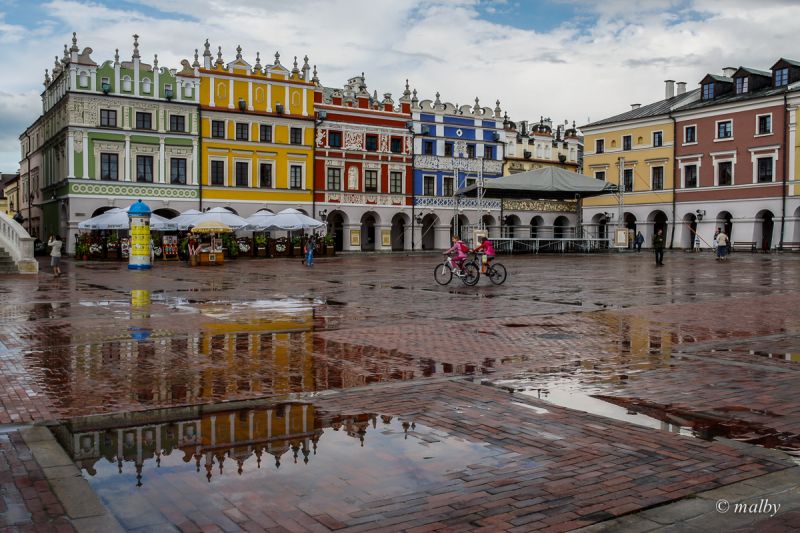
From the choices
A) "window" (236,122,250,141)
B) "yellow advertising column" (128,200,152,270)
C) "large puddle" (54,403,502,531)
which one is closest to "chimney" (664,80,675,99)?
"window" (236,122,250,141)

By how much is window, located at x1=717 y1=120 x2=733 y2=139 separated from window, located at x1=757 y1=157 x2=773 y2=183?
3079mm

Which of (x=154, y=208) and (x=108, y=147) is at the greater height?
(x=108, y=147)

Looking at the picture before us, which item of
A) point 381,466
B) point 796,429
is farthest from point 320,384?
point 796,429

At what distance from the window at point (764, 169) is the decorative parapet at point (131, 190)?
38.8 metres

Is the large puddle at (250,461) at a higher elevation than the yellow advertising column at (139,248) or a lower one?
lower

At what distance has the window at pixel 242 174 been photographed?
5175 cm

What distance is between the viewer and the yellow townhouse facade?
50688 millimetres

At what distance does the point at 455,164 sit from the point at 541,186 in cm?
1700

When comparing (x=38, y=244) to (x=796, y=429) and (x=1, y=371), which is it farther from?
(x=796, y=429)

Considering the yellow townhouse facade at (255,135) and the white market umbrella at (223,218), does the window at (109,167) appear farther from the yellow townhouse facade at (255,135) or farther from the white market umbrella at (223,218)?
the white market umbrella at (223,218)

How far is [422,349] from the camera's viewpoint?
32.7ft

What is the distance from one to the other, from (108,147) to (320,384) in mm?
43768

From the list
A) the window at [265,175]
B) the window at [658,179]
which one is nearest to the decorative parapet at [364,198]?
the window at [265,175]

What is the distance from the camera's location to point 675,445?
213 inches
